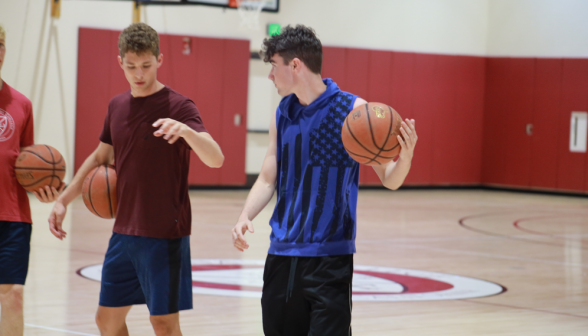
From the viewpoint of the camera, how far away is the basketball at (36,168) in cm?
368

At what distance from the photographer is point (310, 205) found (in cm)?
302

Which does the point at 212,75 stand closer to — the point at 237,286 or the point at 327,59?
the point at 327,59

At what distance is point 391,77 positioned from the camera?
16844 millimetres

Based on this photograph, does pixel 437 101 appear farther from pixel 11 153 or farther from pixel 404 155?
pixel 404 155

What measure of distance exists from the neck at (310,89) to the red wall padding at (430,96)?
12896mm

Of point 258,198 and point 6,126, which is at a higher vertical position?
point 6,126

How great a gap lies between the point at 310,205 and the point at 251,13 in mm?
12623

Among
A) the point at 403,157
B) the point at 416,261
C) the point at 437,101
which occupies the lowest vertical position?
the point at 416,261

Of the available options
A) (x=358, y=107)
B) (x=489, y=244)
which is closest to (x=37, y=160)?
(x=358, y=107)

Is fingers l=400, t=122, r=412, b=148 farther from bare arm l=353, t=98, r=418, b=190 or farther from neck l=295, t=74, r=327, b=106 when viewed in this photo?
neck l=295, t=74, r=327, b=106

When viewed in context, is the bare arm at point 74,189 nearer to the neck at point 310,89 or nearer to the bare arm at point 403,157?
the neck at point 310,89

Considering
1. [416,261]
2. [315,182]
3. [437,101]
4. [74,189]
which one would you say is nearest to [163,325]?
[74,189]

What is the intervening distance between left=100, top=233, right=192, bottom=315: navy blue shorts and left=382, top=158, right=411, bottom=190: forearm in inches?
38.2

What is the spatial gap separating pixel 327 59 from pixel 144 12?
12.9 ft
